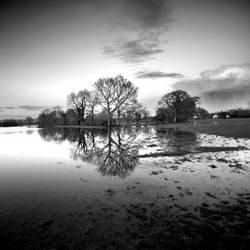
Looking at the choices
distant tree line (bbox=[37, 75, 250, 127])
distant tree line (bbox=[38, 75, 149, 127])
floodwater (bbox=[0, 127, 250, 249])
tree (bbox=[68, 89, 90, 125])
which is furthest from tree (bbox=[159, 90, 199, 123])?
floodwater (bbox=[0, 127, 250, 249])

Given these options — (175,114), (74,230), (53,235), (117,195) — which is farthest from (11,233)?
(175,114)

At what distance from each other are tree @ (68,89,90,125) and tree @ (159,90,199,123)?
3658 centimetres

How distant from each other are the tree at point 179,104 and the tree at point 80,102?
3658cm

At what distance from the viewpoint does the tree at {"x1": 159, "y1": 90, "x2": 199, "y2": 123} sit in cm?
6600

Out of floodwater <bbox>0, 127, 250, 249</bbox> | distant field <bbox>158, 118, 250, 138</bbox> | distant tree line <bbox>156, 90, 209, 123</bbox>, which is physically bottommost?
floodwater <bbox>0, 127, 250, 249</bbox>

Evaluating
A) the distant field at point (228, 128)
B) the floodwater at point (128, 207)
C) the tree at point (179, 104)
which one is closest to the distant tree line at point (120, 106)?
the tree at point (179, 104)

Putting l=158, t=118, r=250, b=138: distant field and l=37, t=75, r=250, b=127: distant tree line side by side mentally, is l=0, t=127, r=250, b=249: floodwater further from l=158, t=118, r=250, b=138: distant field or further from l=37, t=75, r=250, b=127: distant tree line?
l=37, t=75, r=250, b=127: distant tree line

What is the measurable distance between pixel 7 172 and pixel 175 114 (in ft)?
217

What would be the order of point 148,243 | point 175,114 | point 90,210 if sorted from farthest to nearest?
point 175,114
point 90,210
point 148,243

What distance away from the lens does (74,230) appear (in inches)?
140

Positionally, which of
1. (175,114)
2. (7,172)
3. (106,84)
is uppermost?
(106,84)

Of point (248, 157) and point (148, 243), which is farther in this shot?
point (248, 157)

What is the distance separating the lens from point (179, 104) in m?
66.2

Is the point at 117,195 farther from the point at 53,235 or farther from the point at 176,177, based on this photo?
the point at 176,177
